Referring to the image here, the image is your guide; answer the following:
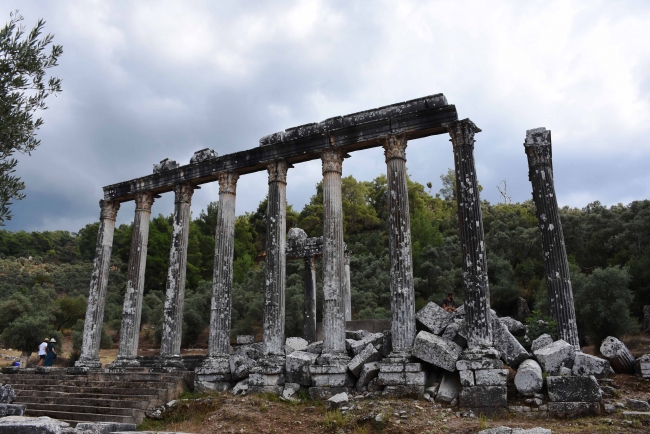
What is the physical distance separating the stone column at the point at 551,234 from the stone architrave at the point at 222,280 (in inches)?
375

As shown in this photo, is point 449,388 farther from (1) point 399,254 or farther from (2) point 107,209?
(2) point 107,209

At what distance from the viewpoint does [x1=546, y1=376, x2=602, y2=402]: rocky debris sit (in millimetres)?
9359

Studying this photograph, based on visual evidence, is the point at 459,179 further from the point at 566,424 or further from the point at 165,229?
the point at 165,229

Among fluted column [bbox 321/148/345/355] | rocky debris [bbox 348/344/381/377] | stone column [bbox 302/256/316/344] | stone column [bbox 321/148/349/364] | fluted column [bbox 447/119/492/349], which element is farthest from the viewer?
stone column [bbox 302/256/316/344]

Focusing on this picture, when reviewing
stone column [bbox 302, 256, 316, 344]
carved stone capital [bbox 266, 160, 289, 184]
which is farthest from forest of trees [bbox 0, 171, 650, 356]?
carved stone capital [bbox 266, 160, 289, 184]

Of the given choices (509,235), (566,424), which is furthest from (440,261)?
(566,424)

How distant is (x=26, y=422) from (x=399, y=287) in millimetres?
8597

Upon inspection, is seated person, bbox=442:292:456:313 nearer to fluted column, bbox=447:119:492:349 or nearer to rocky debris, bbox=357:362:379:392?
fluted column, bbox=447:119:492:349

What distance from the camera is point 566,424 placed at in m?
8.94

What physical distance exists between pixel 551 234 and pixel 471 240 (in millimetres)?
2631

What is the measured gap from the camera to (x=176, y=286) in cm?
1622

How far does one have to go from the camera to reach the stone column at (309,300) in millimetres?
20641

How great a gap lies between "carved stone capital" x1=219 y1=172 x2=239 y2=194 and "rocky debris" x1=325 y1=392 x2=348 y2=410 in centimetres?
825

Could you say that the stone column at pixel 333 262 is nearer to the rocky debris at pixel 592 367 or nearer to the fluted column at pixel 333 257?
the fluted column at pixel 333 257
